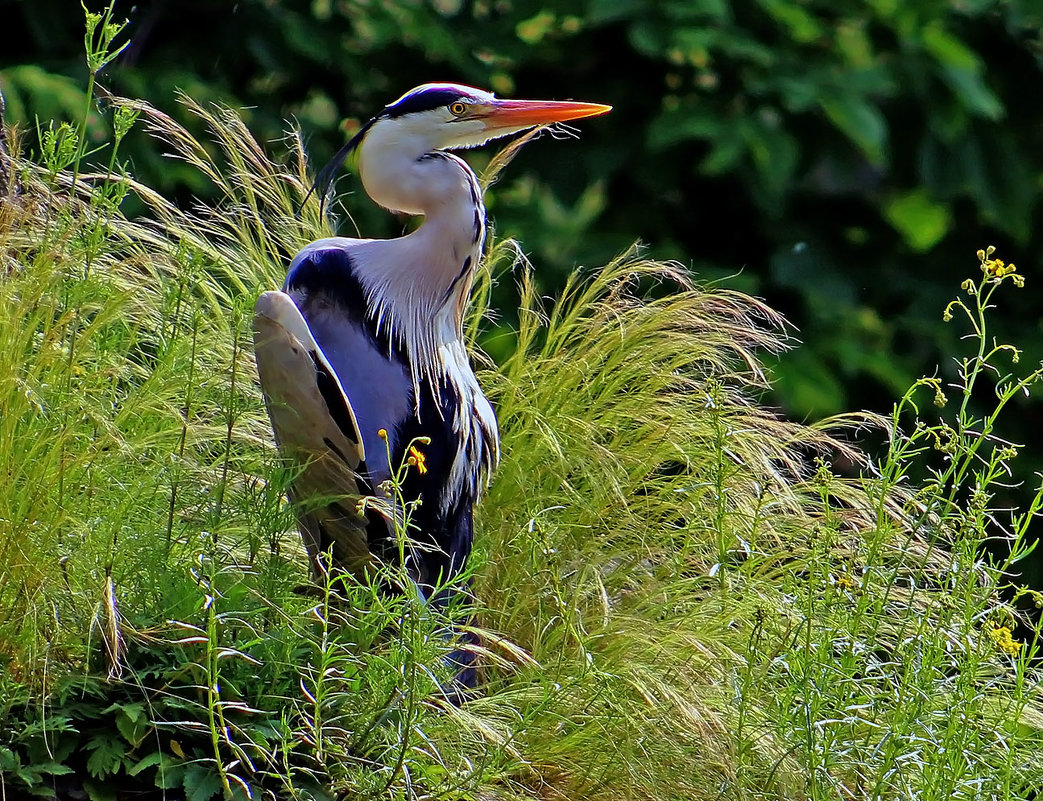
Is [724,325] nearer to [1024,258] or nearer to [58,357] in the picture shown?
[58,357]

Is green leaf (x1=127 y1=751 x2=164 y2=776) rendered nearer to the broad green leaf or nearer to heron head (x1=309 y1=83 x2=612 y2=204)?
heron head (x1=309 y1=83 x2=612 y2=204)

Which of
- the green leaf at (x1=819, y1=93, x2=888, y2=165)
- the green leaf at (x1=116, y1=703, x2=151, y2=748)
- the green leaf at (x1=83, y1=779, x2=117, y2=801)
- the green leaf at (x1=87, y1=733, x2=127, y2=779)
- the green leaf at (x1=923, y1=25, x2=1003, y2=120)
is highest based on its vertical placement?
the green leaf at (x1=923, y1=25, x2=1003, y2=120)

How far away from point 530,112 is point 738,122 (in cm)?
219

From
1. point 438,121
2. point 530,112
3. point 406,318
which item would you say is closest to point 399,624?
point 406,318

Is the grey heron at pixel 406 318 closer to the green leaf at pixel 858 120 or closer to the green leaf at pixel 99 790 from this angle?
the green leaf at pixel 99 790

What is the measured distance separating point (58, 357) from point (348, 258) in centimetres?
57

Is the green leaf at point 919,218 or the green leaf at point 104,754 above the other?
the green leaf at point 104,754

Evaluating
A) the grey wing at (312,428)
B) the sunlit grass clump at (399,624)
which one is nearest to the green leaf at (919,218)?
the sunlit grass clump at (399,624)

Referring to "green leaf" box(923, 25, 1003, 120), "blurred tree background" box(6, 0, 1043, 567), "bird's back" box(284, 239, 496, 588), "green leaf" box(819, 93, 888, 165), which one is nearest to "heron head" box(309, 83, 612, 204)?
"bird's back" box(284, 239, 496, 588)

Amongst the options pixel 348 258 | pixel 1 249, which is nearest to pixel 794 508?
pixel 348 258

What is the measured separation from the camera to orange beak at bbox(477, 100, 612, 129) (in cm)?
271

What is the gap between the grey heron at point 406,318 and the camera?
8.58ft

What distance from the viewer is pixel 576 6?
5172mm

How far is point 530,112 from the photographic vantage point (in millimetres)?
2748
